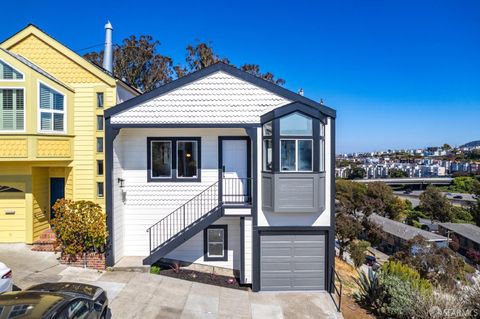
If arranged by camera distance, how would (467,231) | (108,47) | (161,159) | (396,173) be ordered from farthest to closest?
1. (396,173)
2. (467,231)
3. (108,47)
4. (161,159)

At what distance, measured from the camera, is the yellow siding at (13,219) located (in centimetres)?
1073

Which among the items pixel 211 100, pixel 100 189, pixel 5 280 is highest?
pixel 211 100

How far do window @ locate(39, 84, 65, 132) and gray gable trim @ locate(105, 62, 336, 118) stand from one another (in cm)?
157

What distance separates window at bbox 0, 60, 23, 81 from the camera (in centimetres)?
981

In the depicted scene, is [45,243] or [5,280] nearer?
[5,280]

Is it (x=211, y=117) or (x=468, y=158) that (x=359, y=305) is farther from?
(x=468, y=158)

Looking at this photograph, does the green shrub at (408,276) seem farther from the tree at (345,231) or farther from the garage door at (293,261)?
the tree at (345,231)

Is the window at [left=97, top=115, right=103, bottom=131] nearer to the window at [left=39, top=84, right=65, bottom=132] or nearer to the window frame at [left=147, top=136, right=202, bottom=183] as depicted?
the window at [left=39, top=84, right=65, bottom=132]

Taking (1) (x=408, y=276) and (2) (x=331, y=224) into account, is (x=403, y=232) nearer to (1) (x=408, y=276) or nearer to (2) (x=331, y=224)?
(1) (x=408, y=276)

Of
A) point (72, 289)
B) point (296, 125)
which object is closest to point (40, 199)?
point (72, 289)

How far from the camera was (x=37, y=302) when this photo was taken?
5.07 meters

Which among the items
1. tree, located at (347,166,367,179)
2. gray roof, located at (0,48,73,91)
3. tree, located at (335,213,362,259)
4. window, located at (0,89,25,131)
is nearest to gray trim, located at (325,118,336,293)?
gray roof, located at (0,48,73,91)

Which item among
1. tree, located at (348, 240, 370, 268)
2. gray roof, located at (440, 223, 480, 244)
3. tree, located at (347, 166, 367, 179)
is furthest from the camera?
tree, located at (347, 166, 367, 179)

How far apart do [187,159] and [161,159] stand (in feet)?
3.09
